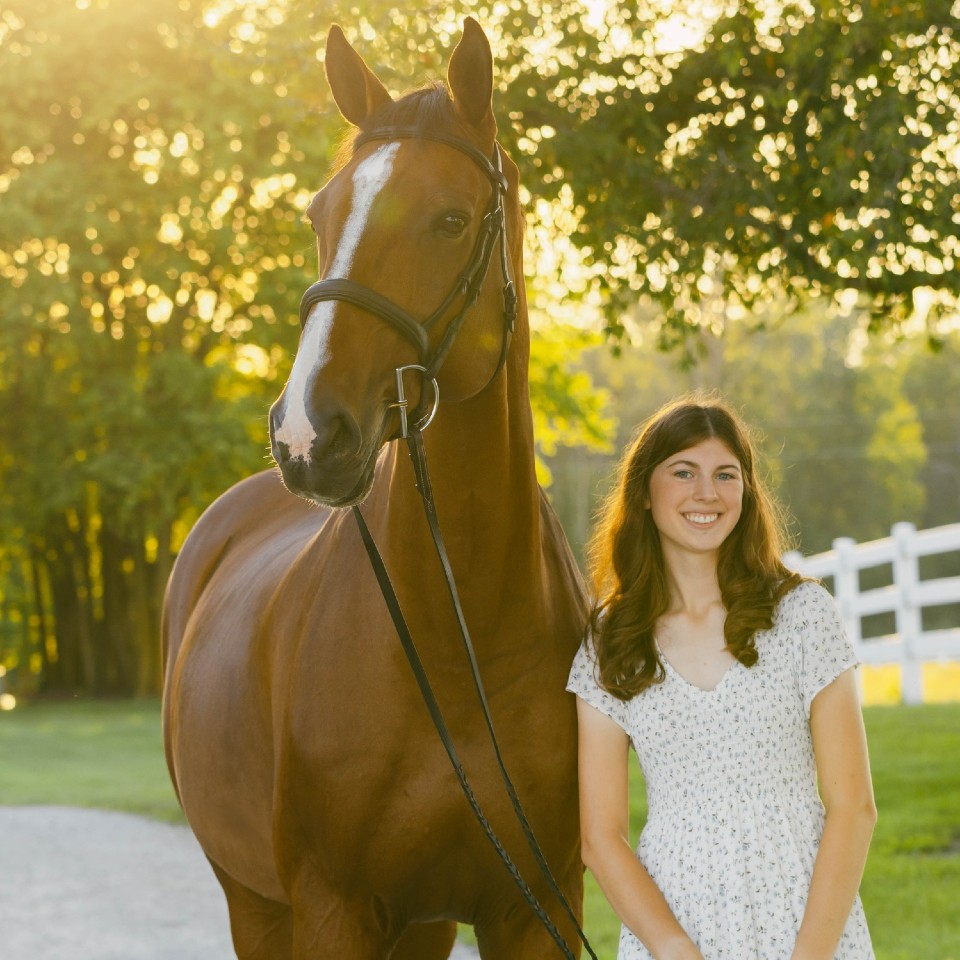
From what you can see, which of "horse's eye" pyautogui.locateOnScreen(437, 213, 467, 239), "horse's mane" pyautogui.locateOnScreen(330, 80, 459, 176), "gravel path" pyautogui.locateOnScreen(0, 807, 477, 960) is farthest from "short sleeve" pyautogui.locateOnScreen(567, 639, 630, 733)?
"gravel path" pyautogui.locateOnScreen(0, 807, 477, 960)

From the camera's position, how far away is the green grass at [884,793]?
538 centimetres

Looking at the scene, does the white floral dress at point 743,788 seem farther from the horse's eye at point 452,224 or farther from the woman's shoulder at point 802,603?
the horse's eye at point 452,224

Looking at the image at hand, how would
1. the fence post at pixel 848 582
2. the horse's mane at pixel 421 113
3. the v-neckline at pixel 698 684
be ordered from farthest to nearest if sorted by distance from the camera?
the fence post at pixel 848 582
the v-neckline at pixel 698 684
the horse's mane at pixel 421 113

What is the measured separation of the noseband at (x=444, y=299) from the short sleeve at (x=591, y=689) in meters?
0.63

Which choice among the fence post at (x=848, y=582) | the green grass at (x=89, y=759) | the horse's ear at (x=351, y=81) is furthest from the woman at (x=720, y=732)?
the fence post at (x=848, y=582)

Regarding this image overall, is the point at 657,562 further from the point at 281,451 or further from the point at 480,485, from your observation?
the point at 281,451

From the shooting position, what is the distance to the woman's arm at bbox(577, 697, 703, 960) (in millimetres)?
2615

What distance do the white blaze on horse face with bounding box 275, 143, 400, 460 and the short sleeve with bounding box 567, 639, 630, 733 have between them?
34.3 inches

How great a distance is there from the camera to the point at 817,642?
271 centimetres

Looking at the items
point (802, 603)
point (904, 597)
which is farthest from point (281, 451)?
point (904, 597)

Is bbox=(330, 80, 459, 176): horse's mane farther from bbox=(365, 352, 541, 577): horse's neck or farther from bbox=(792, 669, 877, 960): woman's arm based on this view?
bbox=(792, 669, 877, 960): woman's arm

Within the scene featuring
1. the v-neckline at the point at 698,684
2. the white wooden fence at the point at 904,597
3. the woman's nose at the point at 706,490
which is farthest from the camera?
the white wooden fence at the point at 904,597

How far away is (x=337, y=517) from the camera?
323 cm

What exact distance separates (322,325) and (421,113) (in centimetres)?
53
